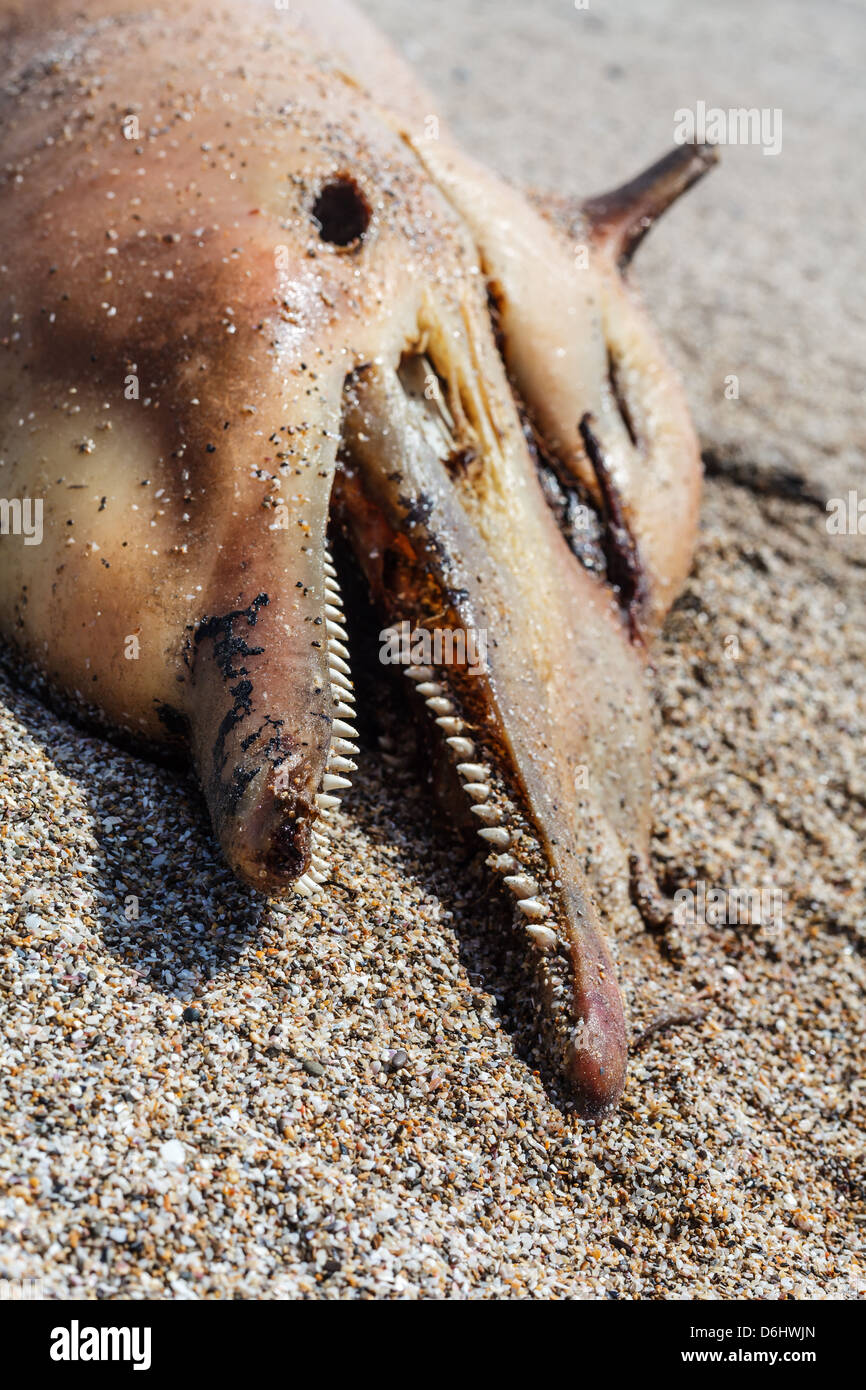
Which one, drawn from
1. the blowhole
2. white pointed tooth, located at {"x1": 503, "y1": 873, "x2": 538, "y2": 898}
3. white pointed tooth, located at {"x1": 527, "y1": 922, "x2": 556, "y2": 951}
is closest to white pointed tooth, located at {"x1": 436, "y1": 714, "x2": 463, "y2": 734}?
white pointed tooth, located at {"x1": 503, "y1": 873, "x2": 538, "y2": 898}

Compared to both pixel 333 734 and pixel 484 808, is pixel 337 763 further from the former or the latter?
pixel 484 808

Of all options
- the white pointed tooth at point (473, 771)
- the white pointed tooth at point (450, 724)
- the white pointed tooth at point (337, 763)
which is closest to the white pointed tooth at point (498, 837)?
the white pointed tooth at point (473, 771)

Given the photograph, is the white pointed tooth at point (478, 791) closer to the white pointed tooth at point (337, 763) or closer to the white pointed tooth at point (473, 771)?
the white pointed tooth at point (473, 771)

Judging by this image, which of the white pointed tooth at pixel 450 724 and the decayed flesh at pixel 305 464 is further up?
the decayed flesh at pixel 305 464

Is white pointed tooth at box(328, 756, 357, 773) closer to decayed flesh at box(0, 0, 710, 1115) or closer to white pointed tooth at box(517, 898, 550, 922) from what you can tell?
decayed flesh at box(0, 0, 710, 1115)

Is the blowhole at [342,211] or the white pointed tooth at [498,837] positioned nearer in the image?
the white pointed tooth at [498,837]

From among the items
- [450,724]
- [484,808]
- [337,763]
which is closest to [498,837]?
[484,808]
